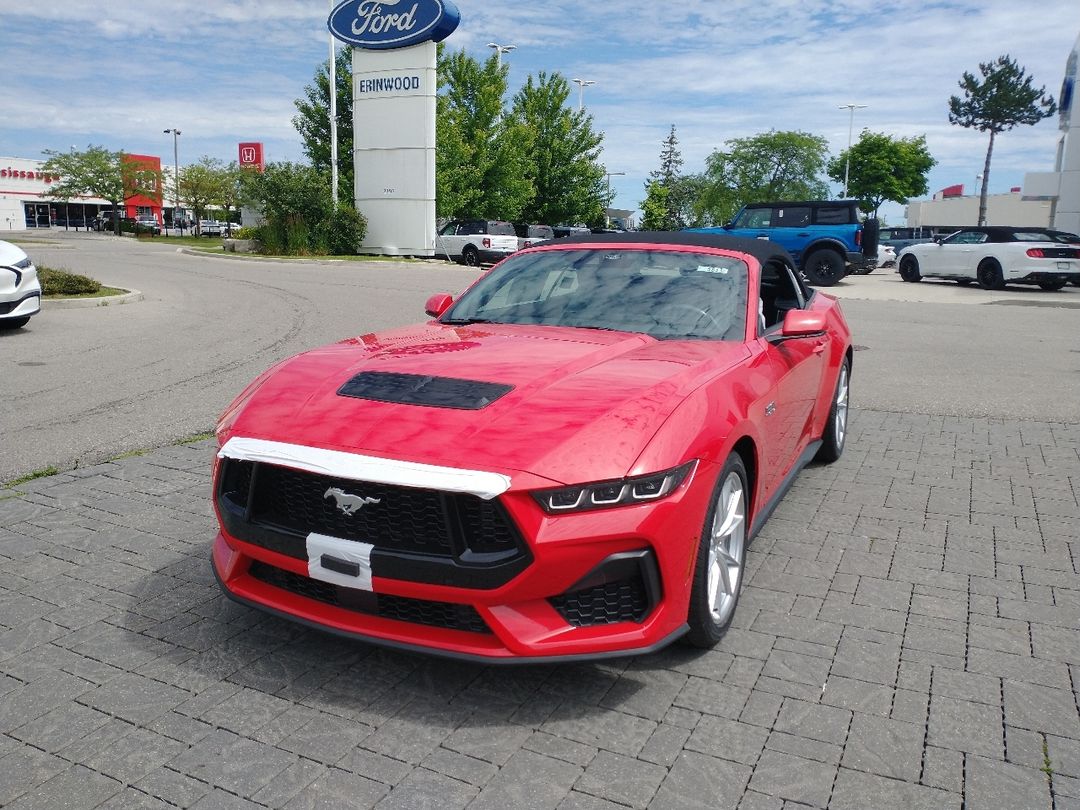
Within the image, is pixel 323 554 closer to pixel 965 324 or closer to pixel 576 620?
pixel 576 620

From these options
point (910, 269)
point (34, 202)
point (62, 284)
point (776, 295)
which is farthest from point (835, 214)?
point (34, 202)

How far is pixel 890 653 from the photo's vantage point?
11.0 feet

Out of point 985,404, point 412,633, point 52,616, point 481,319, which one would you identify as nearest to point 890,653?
point 412,633

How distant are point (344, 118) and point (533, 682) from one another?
3928 centimetres

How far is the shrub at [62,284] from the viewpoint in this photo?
15102 millimetres

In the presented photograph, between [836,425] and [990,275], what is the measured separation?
20.4m

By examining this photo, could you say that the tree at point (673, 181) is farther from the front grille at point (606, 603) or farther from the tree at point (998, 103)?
the front grille at point (606, 603)

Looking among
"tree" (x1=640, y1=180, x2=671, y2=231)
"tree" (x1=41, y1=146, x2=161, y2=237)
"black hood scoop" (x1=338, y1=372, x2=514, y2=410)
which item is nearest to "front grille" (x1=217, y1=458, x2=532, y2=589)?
"black hood scoop" (x1=338, y1=372, x2=514, y2=410)

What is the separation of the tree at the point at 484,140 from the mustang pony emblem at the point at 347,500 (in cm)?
3695

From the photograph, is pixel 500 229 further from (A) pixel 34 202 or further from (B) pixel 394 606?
(A) pixel 34 202

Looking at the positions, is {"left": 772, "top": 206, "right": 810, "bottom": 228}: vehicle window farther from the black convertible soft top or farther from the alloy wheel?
the alloy wheel

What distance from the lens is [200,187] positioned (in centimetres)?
6156

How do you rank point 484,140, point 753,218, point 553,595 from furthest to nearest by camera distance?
1. point 484,140
2. point 753,218
3. point 553,595

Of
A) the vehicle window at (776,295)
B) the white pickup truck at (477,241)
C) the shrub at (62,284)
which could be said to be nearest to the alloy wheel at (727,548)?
the vehicle window at (776,295)
